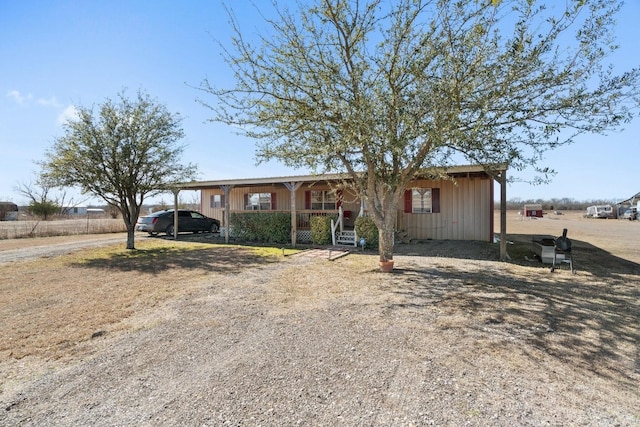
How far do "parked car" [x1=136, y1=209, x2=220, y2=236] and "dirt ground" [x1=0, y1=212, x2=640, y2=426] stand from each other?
919cm

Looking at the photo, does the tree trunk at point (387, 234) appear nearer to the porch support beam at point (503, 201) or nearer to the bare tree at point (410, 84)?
the bare tree at point (410, 84)

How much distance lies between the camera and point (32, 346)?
11.5 ft

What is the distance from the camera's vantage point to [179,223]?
1623 cm

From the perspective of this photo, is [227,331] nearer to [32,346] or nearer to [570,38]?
[32,346]

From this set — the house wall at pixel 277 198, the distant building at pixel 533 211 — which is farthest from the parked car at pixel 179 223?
the distant building at pixel 533 211

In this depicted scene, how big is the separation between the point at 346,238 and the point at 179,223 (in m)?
9.20

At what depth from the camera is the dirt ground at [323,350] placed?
2336 mm

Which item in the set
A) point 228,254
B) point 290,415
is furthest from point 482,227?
point 290,415

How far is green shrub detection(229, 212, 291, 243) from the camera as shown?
12938 mm

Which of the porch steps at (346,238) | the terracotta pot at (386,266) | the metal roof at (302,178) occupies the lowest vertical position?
the terracotta pot at (386,266)

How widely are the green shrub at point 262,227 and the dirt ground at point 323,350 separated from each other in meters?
6.18

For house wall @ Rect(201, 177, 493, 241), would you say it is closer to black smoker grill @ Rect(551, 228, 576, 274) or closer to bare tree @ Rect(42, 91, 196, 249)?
black smoker grill @ Rect(551, 228, 576, 274)

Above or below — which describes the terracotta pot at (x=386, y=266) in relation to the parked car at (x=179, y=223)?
below

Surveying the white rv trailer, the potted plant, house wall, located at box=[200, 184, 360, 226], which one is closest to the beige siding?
house wall, located at box=[200, 184, 360, 226]
